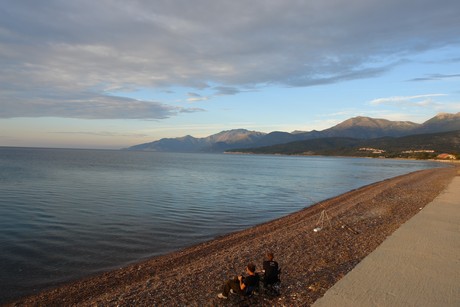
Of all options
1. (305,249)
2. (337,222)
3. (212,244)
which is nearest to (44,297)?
(212,244)

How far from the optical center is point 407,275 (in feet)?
29.8

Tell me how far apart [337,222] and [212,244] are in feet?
21.6

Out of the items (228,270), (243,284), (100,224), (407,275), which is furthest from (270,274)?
(100,224)

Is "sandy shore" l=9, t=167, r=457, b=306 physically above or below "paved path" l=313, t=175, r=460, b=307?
below

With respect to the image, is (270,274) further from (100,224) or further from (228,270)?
(100,224)

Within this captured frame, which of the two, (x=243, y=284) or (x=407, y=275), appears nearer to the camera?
(x=243, y=284)

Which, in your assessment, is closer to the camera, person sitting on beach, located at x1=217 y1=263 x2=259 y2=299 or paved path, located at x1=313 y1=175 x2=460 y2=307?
paved path, located at x1=313 y1=175 x2=460 y2=307

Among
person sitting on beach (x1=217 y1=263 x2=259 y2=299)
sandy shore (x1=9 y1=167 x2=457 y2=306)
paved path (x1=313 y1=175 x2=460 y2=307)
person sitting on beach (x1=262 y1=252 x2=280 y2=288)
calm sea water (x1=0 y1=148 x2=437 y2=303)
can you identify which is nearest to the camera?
paved path (x1=313 y1=175 x2=460 y2=307)

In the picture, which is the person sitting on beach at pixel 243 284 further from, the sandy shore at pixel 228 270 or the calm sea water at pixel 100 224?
the calm sea water at pixel 100 224

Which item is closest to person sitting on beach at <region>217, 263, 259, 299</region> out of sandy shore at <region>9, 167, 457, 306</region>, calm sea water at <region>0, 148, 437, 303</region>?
sandy shore at <region>9, 167, 457, 306</region>

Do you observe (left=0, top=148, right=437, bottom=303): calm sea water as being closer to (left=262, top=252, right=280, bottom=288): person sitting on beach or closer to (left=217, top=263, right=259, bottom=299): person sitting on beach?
(left=217, top=263, right=259, bottom=299): person sitting on beach

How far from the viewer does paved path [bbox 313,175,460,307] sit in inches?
298

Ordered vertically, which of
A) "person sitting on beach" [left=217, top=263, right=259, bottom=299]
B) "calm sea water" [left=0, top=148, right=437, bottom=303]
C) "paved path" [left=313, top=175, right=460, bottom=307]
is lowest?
"calm sea water" [left=0, top=148, right=437, bottom=303]

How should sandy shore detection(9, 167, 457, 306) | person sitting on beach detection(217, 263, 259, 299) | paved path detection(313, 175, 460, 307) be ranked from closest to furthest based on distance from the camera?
paved path detection(313, 175, 460, 307), person sitting on beach detection(217, 263, 259, 299), sandy shore detection(9, 167, 457, 306)
